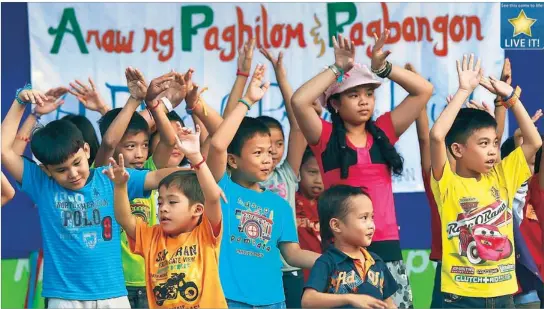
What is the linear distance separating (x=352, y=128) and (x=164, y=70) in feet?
6.62

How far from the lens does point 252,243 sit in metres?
5.04

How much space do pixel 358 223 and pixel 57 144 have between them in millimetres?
1403

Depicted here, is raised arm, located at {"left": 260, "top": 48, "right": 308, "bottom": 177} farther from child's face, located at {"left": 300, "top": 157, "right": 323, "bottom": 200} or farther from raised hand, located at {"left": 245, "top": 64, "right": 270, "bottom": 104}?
raised hand, located at {"left": 245, "top": 64, "right": 270, "bottom": 104}

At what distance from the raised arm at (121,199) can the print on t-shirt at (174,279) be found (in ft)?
0.71

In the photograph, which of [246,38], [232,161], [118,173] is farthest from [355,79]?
Result: [246,38]

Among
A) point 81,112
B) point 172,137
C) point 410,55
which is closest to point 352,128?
point 172,137

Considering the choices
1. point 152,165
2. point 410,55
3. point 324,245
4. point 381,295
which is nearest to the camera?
point 381,295

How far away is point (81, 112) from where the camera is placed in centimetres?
700

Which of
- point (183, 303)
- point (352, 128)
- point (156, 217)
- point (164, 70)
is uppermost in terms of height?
A: point (164, 70)

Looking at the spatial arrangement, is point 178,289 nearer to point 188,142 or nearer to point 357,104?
point 188,142

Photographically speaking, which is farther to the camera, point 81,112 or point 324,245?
point 81,112

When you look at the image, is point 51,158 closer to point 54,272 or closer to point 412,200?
point 54,272

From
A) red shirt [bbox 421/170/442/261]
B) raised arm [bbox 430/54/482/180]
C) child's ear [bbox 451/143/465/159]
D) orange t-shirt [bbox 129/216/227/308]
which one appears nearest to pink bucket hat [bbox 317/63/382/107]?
raised arm [bbox 430/54/482/180]

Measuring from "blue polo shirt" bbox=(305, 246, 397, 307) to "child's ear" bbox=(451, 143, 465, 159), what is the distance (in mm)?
957
